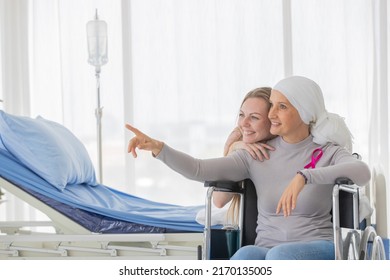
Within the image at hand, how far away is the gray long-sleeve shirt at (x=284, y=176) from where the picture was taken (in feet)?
7.15

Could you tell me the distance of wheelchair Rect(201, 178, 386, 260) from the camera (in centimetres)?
215

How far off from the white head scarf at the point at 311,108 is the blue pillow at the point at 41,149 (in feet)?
4.24

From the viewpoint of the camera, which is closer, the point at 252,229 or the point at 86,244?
the point at 252,229

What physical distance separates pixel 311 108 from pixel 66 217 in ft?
4.16

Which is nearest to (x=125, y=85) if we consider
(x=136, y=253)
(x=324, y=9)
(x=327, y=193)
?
(x=324, y=9)

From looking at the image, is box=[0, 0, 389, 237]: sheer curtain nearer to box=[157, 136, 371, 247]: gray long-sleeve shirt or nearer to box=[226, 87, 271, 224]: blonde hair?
box=[226, 87, 271, 224]: blonde hair

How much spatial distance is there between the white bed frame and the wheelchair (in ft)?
2.01

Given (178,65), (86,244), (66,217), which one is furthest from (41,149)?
(178,65)

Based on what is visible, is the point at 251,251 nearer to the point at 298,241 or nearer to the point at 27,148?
the point at 298,241

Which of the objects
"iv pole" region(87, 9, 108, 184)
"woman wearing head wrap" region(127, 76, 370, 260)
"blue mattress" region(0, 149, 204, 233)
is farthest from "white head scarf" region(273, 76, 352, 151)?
"iv pole" region(87, 9, 108, 184)

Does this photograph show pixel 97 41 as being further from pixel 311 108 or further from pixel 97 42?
pixel 311 108

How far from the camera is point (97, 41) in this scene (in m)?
4.51

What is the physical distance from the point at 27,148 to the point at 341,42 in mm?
2695

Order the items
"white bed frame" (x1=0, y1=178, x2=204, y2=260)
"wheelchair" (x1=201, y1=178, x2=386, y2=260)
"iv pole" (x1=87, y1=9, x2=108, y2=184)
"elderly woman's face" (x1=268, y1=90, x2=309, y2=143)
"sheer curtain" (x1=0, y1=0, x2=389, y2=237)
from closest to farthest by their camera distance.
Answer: "wheelchair" (x1=201, y1=178, x2=386, y2=260) < "elderly woman's face" (x1=268, y1=90, x2=309, y2=143) < "white bed frame" (x1=0, y1=178, x2=204, y2=260) < "iv pole" (x1=87, y1=9, x2=108, y2=184) < "sheer curtain" (x1=0, y1=0, x2=389, y2=237)
